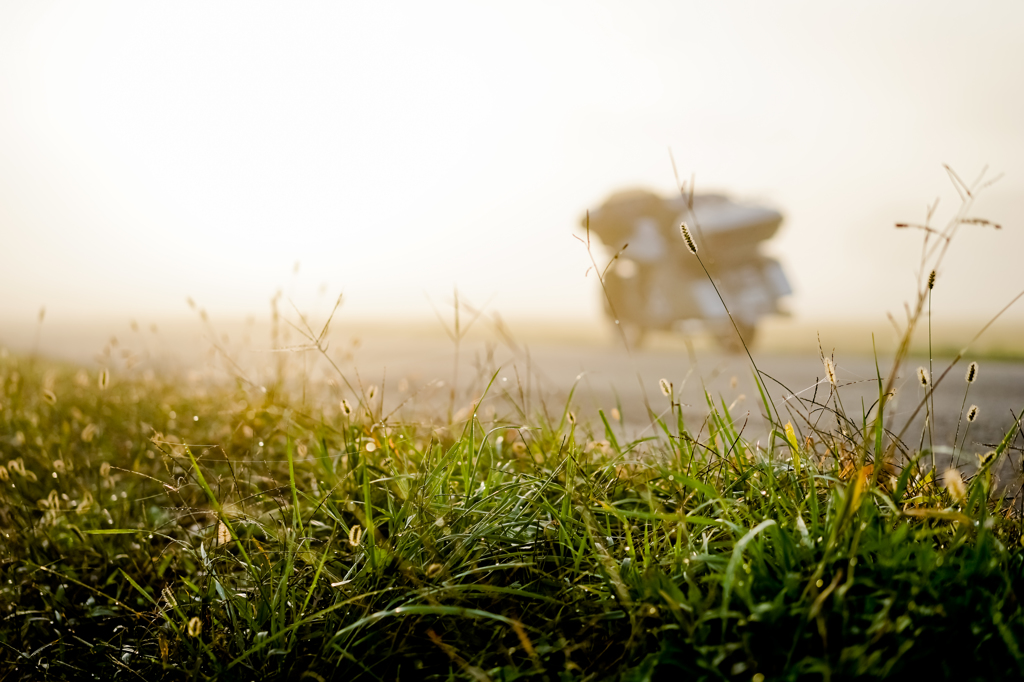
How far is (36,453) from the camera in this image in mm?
2900

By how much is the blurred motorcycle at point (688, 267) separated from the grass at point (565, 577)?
6441 millimetres

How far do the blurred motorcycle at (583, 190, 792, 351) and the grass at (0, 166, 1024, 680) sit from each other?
254 inches

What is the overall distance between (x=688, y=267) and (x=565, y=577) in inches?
303

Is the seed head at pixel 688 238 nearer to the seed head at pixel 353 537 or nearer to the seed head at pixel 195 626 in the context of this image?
the seed head at pixel 353 537

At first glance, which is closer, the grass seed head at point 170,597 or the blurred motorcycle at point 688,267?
the grass seed head at point 170,597

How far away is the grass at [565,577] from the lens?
1.01 m

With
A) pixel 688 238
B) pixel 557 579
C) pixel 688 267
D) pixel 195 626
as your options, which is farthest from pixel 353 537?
pixel 688 267

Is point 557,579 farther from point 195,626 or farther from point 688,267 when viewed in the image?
point 688,267

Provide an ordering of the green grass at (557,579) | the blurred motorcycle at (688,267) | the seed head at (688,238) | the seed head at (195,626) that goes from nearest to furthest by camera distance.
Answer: the green grass at (557,579) < the seed head at (195,626) < the seed head at (688,238) < the blurred motorcycle at (688,267)

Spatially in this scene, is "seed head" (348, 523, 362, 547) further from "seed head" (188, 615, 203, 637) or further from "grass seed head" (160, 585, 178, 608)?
"grass seed head" (160, 585, 178, 608)

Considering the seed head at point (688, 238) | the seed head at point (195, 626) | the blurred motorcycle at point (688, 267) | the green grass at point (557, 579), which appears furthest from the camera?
the blurred motorcycle at point (688, 267)

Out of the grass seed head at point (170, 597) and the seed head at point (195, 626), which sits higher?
the seed head at point (195, 626)

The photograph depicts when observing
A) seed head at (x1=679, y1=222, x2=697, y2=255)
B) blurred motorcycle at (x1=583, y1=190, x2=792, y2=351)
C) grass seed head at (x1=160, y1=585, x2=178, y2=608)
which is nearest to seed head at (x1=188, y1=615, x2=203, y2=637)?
grass seed head at (x1=160, y1=585, x2=178, y2=608)

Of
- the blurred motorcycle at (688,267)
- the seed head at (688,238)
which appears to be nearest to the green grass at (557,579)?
the seed head at (688,238)
